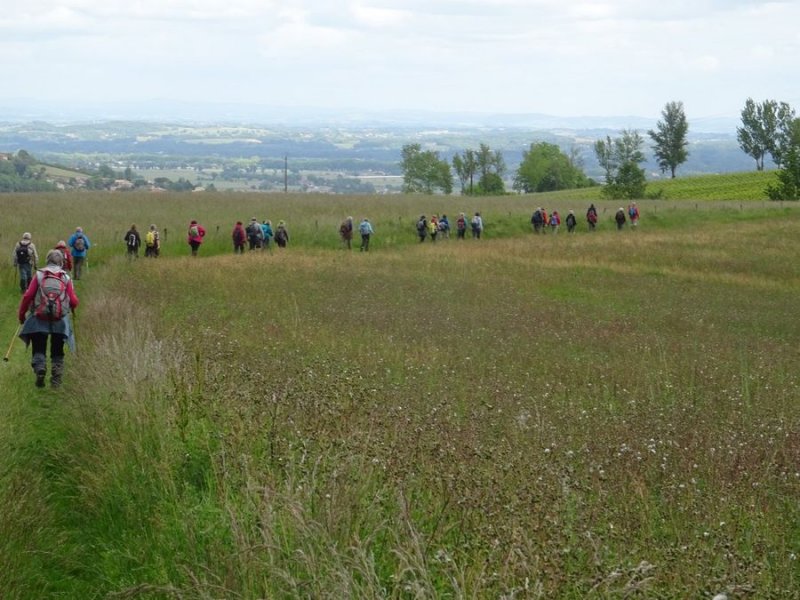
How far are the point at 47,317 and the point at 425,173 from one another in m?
144

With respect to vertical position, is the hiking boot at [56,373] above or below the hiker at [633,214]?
below

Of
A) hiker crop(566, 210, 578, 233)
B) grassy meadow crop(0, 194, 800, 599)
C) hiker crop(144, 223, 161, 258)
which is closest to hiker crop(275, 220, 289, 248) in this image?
hiker crop(144, 223, 161, 258)

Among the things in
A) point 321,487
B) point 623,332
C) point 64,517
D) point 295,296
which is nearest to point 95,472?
point 64,517

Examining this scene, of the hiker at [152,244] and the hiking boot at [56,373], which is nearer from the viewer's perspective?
the hiking boot at [56,373]

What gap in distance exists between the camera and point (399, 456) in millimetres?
6531

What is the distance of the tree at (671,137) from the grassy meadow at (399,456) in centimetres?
11485

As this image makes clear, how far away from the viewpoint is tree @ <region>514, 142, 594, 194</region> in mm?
139800

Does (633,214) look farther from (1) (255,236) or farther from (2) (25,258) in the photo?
(2) (25,258)

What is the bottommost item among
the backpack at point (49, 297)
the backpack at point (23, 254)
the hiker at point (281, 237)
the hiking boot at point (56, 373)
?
the hiking boot at point (56, 373)

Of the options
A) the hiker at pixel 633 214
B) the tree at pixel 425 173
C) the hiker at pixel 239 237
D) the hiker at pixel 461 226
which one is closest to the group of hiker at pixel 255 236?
the hiker at pixel 239 237

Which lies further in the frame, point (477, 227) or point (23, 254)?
point (477, 227)

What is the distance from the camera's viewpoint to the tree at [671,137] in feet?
428

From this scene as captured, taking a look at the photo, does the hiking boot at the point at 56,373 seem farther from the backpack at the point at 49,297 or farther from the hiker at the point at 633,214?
the hiker at the point at 633,214

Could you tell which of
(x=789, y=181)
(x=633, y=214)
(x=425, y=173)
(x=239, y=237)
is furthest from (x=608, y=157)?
(x=239, y=237)
